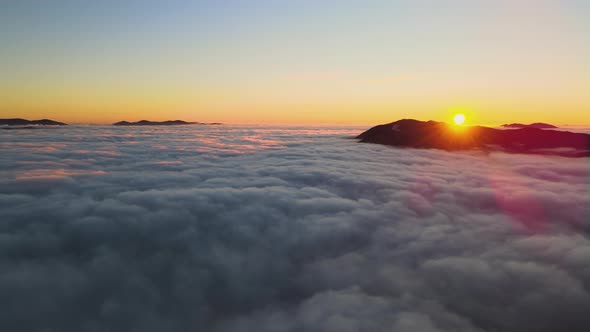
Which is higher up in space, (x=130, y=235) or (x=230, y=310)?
(x=130, y=235)

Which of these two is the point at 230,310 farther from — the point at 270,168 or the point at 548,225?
the point at 270,168

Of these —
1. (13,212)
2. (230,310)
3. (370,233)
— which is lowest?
(230,310)

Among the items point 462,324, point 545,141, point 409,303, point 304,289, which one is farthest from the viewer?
point 545,141

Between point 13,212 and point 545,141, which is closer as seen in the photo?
point 13,212

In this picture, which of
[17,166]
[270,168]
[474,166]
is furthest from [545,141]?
[17,166]

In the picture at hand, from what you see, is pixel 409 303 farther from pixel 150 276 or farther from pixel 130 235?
pixel 130 235

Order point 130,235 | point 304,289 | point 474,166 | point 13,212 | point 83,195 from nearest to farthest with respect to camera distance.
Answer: point 304,289, point 130,235, point 13,212, point 83,195, point 474,166

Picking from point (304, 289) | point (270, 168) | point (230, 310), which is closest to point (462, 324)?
point (304, 289)
